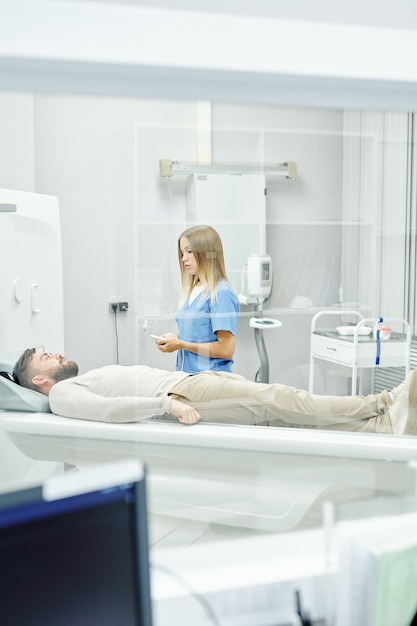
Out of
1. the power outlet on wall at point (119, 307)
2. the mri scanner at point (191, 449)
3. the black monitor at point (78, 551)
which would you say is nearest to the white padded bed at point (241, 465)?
the mri scanner at point (191, 449)

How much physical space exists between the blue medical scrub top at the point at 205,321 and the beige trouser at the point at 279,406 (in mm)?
48

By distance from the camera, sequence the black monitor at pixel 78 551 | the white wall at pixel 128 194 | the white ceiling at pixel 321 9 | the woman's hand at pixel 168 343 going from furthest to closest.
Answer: the woman's hand at pixel 168 343 → the white wall at pixel 128 194 → the white ceiling at pixel 321 9 → the black monitor at pixel 78 551

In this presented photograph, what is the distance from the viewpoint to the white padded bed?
5.14 feet

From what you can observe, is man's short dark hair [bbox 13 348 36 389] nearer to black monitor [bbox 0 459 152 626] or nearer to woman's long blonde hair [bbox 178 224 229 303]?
woman's long blonde hair [bbox 178 224 229 303]

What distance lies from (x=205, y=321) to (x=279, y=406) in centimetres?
32

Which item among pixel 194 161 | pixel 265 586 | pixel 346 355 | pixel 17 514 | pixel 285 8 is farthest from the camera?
pixel 346 355

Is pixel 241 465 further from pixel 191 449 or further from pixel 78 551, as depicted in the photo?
pixel 78 551

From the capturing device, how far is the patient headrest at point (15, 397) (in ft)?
5.33

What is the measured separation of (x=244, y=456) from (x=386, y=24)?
105 centimetres

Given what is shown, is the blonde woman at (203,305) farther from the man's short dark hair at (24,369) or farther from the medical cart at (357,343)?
the man's short dark hair at (24,369)

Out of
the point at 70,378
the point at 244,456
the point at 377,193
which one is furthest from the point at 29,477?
the point at 377,193

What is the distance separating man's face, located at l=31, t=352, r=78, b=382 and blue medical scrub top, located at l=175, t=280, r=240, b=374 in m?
0.29

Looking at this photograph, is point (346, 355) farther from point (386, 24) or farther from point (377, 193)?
point (386, 24)

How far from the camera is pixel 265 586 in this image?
896mm
